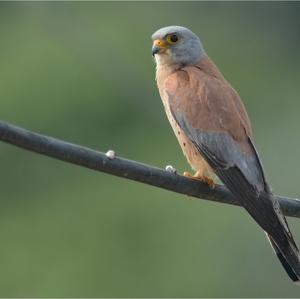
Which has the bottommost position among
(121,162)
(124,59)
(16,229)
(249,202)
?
(16,229)

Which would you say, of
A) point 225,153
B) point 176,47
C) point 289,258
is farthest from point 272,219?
point 176,47

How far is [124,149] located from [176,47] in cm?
1173

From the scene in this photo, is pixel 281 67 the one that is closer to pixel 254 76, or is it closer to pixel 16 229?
pixel 254 76

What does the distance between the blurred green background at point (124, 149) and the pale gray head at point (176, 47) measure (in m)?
5.66

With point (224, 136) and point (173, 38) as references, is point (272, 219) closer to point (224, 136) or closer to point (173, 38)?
point (224, 136)

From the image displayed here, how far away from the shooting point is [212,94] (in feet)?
18.9

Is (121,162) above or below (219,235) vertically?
above

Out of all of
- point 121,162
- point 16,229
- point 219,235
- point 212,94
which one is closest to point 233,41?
point 16,229

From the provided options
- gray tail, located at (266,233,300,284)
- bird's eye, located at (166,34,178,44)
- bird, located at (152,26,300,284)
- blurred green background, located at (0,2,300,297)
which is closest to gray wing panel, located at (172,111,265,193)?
bird, located at (152,26,300,284)

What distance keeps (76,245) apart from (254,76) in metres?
8.18

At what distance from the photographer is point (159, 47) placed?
6.38m

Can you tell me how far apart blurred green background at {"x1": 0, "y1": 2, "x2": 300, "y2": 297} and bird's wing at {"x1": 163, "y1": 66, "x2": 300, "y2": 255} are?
605cm

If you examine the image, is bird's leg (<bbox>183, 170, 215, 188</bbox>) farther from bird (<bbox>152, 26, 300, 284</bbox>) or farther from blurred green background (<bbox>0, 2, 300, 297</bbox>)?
blurred green background (<bbox>0, 2, 300, 297</bbox>)

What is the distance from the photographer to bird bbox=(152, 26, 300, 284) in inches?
196
